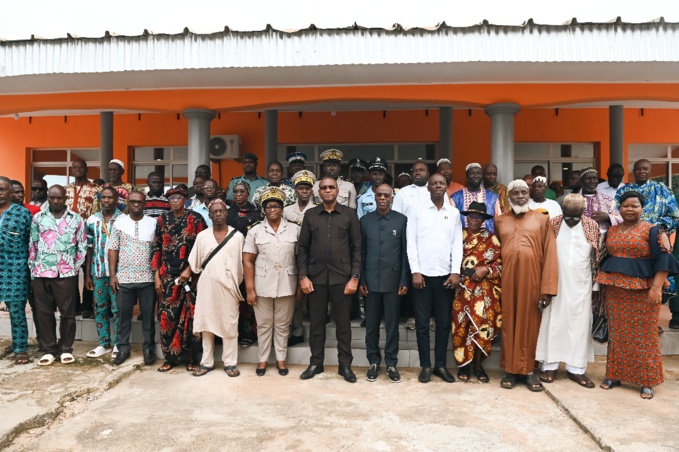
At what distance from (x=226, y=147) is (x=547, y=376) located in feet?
24.6

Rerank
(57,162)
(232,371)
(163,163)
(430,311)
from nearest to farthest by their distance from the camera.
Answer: (430,311)
(232,371)
(163,163)
(57,162)

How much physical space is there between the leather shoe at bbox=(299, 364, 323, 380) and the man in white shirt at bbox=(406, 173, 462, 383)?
0.91m

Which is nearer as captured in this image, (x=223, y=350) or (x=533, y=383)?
(x=533, y=383)

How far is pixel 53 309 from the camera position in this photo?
4.91m

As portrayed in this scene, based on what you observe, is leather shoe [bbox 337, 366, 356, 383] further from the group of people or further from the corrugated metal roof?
the corrugated metal roof

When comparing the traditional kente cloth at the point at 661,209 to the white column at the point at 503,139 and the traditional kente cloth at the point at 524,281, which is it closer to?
the traditional kente cloth at the point at 524,281

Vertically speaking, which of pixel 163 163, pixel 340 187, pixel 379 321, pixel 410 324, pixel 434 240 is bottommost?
pixel 410 324

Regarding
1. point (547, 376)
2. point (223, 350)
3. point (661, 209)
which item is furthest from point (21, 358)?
point (661, 209)

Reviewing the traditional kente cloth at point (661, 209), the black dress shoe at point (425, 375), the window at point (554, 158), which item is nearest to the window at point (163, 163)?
the window at point (554, 158)

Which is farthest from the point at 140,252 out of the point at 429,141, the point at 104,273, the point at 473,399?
the point at 429,141

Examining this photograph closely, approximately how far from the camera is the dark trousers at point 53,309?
479 centimetres

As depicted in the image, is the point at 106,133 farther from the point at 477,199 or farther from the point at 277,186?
the point at 477,199

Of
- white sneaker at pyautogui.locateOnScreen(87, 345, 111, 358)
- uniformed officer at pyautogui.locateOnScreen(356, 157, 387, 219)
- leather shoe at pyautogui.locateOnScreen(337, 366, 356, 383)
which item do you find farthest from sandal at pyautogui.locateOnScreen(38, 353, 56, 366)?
uniformed officer at pyautogui.locateOnScreen(356, 157, 387, 219)

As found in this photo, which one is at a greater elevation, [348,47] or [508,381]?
[348,47]
